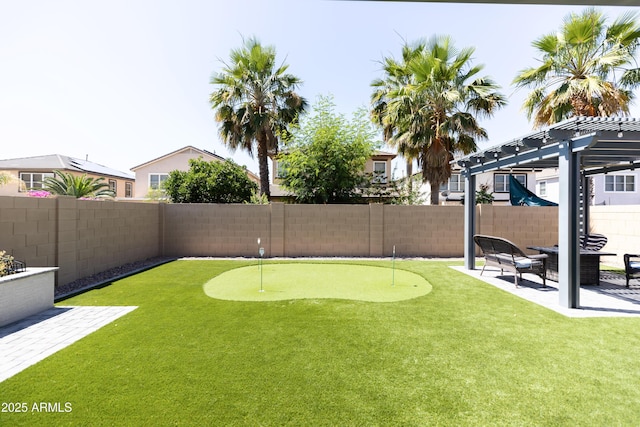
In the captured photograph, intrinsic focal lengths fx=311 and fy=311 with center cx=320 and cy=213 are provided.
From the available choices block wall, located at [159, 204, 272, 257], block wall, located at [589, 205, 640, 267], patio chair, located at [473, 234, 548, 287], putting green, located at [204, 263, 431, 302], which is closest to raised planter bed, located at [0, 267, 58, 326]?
putting green, located at [204, 263, 431, 302]

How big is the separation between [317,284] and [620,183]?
2395cm

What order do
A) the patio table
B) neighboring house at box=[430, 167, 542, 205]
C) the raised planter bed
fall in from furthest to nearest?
neighboring house at box=[430, 167, 542, 205], the patio table, the raised planter bed

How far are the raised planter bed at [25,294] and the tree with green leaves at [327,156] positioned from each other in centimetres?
878

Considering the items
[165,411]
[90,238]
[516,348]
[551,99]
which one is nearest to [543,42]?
[551,99]

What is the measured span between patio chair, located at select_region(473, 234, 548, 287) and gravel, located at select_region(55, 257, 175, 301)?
30.2 feet

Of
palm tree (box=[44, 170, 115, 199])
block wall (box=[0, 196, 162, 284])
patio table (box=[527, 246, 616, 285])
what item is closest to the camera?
block wall (box=[0, 196, 162, 284])

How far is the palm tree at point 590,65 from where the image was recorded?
10133 mm

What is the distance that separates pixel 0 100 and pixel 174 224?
645 centimetres

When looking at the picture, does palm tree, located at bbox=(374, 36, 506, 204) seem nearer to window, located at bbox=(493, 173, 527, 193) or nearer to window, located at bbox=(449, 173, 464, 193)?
window, located at bbox=(449, 173, 464, 193)

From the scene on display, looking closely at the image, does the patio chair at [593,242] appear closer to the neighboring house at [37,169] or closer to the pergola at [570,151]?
the pergola at [570,151]

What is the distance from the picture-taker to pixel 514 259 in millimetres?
6965

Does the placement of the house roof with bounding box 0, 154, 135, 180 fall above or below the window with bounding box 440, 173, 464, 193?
above

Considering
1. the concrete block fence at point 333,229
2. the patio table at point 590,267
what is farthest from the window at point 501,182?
the patio table at point 590,267

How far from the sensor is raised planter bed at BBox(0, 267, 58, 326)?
14.9ft
